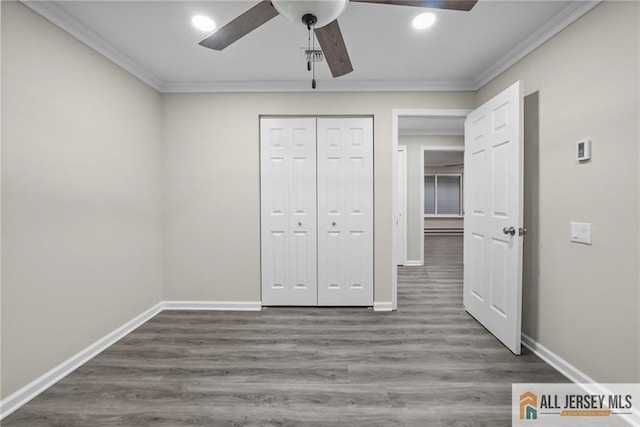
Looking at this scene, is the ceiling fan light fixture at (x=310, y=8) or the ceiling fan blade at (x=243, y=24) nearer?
the ceiling fan light fixture at (x=310, y=8)

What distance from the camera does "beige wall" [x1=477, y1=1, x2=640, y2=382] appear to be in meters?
1.55

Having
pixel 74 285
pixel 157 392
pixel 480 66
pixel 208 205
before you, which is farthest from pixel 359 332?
pixel 480 66

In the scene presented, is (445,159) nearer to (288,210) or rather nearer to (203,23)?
(288,210)

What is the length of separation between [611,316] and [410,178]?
399 centimetres

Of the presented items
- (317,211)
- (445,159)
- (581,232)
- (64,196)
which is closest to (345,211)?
(317,211)

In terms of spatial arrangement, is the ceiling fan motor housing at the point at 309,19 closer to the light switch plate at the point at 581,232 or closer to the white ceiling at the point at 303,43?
the white ceiling at the point at 303,43

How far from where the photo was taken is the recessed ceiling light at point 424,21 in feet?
6.33

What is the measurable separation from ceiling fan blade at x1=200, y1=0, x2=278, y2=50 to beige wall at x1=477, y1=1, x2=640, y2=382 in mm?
1888

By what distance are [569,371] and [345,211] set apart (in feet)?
6.95

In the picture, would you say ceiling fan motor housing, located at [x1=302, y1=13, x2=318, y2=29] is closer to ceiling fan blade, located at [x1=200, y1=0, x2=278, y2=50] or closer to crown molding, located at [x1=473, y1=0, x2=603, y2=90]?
ceiling fan blade, located at [x1=200, y1=0, x2=278, y2=50]

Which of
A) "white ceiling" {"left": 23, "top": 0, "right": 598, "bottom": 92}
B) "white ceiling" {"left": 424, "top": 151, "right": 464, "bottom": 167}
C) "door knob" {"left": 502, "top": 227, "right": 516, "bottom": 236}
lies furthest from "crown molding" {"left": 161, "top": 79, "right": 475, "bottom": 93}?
"white ceiling" {"left": 424, "top": 151, "right": 464, "bottom": 167}

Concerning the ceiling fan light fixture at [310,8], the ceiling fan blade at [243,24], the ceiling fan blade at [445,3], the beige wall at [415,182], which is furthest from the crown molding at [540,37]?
the beige wall at [415,182]

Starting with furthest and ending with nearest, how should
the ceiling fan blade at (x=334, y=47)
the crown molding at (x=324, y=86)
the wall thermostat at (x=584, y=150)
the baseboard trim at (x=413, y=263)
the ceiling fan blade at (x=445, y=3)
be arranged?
the baseboard trim at (x=413, y=263)
the crown molding at (x=324, y=86)
the wall thermostat at (x=584, y=150)
the ceiling fan blade at (x=334, y=47)
the ceiling fan blade at (x=445, y=3)

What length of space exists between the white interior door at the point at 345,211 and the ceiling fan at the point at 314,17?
1.29 m
